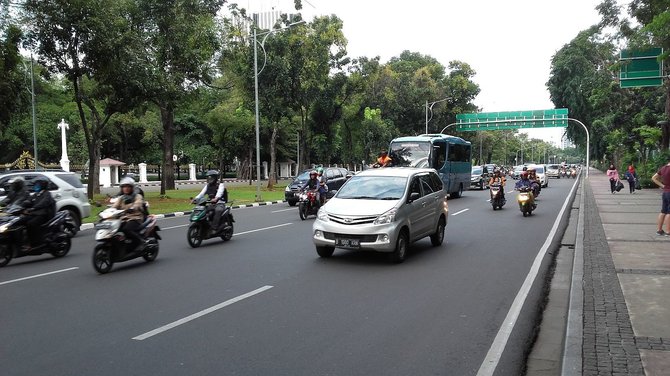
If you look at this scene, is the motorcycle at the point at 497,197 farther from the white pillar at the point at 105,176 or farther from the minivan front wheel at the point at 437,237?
the white pillar at the point at 105,176

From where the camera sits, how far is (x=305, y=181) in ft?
79.6

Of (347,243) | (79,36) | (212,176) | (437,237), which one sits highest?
(79,36)

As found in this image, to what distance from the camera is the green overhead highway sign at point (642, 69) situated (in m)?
23.8

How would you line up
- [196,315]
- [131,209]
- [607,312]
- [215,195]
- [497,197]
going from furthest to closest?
[497,197] → [215,195] → [131,209] → [196,315] → [607,312]

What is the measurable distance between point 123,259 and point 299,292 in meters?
3.55

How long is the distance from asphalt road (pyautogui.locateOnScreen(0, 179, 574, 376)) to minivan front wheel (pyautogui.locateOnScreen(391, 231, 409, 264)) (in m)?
0.16

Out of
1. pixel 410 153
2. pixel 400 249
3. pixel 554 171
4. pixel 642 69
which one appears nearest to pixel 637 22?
pixel 642 69

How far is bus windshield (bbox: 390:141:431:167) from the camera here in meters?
24.7

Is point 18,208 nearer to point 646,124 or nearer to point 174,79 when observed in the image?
point 174,79

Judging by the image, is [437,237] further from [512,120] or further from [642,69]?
[512,120]

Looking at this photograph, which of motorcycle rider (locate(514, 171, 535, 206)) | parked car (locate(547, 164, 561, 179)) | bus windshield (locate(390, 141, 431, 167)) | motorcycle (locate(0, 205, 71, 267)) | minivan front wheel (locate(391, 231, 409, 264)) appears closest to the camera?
minivan front wheel (locate(391, 231, 409, 264))

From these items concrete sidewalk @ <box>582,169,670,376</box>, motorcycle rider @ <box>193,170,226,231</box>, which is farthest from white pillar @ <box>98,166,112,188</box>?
concrete sidewalk @ <box>582,169,670,376</box>

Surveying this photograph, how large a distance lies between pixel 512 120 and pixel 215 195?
58.4 m

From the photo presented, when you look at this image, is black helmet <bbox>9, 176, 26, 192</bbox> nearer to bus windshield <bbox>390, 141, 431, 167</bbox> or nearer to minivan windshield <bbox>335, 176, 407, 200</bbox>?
minivan windshield <bbox>335, 176, 407, 200</bbox>
